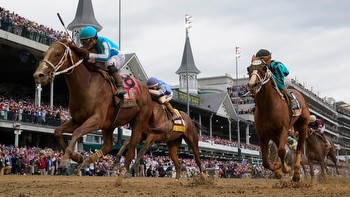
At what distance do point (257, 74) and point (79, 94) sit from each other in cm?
371

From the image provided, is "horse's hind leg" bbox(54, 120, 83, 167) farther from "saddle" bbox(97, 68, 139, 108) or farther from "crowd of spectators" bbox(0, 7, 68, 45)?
"crowd of spectators" bbox(0, 7, 68, 45)

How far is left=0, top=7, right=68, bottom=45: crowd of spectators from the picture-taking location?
1124 inches

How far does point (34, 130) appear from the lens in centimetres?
2947

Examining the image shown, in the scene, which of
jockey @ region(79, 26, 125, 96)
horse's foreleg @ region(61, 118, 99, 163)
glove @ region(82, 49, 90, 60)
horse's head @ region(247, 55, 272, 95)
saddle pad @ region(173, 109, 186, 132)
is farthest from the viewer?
saddle pad @ region(173, 109, 186, 132)

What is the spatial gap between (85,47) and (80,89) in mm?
1205

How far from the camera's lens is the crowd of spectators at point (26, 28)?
93.7 ft

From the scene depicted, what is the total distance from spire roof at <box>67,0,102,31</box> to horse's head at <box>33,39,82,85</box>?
45.3 meters

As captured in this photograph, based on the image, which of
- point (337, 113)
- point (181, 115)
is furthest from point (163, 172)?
point (337, 113)

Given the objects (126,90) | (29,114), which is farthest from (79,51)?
(29,114)

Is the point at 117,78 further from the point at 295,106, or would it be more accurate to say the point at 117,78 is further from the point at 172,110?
the point at 295,106

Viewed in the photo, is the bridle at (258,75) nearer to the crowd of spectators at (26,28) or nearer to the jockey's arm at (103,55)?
the jockey's arm at (103,55)

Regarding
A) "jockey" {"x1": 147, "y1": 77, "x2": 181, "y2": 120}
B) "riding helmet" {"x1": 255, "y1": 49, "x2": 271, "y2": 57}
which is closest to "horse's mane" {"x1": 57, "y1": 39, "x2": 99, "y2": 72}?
"jockey" {"x1": 147, "y1": 77, "x2": 181, "y2": 120}

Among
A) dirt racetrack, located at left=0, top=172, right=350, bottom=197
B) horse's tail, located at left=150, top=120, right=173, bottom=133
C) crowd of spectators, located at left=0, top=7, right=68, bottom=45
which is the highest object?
crowd of spectators, located at left=0, top=7, right=68, bottom=45

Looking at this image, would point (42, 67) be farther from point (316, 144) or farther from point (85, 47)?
point (316, 144)
